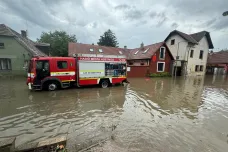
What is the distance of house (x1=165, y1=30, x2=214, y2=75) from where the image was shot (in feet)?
74.8

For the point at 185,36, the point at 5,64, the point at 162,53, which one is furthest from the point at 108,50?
the point at 5,64

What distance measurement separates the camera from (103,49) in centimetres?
2505

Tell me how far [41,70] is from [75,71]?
232 centimetres

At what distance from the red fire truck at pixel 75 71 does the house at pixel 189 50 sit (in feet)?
52.6

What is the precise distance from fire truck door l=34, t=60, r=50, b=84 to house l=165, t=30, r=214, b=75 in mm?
21095

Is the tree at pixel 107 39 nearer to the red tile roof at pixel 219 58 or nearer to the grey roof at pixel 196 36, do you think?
the grey roof at pixel 196 36

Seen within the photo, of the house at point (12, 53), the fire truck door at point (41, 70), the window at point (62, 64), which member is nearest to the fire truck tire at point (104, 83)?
the window at point (62, 64)

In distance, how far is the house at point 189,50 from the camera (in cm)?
2281

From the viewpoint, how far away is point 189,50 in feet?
75.3

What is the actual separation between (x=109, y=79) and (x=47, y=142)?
8021mm

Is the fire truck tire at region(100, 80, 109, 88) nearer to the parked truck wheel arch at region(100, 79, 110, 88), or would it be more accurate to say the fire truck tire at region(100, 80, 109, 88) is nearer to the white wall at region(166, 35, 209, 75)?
the parked truck wheel arch at region(100, 79, 110, 88)

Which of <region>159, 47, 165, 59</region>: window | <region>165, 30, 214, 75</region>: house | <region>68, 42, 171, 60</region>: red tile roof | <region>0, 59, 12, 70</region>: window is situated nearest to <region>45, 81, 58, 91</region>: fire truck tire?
<region>0, 59, 12, 70</region>: window

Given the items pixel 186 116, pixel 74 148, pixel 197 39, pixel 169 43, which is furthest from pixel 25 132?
pixel 197 39

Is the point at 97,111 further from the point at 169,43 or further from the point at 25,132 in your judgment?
the point at 169,43
